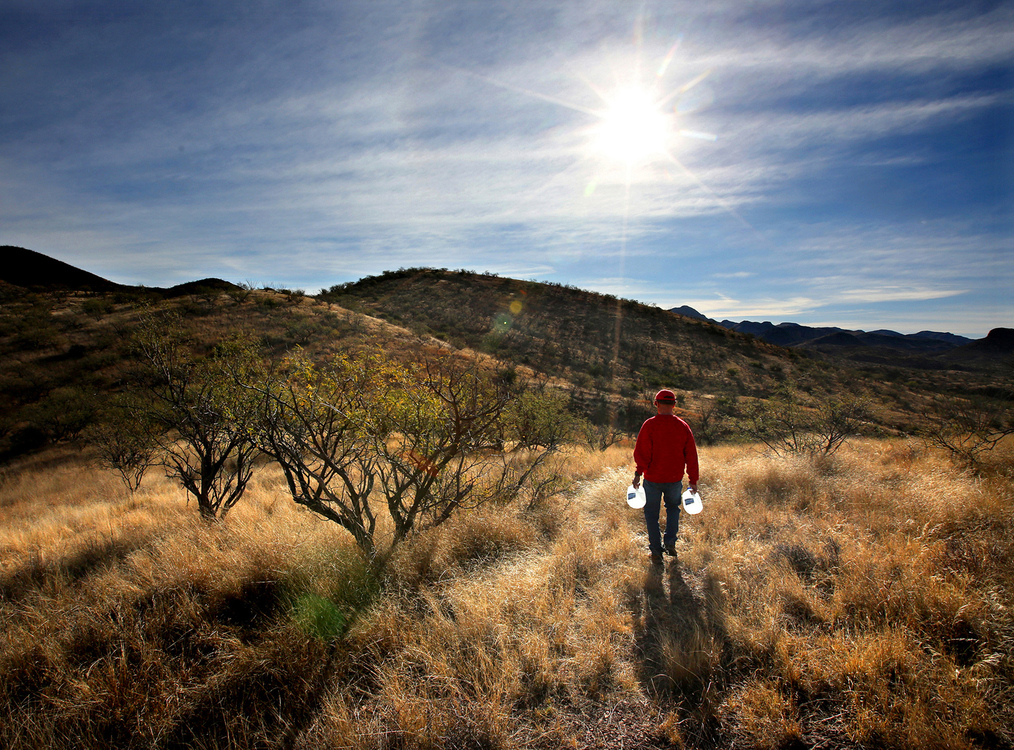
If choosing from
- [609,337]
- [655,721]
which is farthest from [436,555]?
[609,337]

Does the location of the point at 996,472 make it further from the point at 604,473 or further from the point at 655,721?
the point at 655,721

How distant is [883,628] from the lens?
114 inches

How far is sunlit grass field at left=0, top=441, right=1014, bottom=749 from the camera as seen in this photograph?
2412 millimetres

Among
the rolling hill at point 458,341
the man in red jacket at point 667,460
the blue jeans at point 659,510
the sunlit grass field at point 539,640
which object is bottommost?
the sunlit grass field at point 539,640

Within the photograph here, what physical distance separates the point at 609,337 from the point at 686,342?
908 cm

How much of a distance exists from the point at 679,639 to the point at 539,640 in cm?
111

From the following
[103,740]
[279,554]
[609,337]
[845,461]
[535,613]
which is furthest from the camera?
[609,337]

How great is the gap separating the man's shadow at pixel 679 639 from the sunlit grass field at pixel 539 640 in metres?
0.02

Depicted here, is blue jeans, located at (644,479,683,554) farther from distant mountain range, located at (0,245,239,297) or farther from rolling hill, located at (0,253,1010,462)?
distant mountain range, located at (0,245,239,297)

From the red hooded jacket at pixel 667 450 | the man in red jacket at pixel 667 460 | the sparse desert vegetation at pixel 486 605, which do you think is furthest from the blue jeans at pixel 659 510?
the sparse desert vegetation at pixel 486 605

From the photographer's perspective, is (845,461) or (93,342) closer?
(845,461)

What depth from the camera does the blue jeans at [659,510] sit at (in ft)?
14.5

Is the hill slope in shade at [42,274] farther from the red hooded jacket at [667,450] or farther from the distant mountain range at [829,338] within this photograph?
the distant mountain range at [829,338]

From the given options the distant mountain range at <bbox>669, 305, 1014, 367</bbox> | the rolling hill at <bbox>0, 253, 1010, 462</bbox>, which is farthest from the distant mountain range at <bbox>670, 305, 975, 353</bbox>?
the rolling hill at <bbox>0, 253, 1010, 462</bbox>
